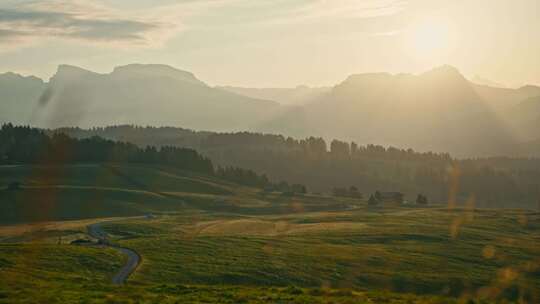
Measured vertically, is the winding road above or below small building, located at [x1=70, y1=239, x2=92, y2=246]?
above

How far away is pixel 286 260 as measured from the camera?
87.9 metres

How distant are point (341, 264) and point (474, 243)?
45173 millimetres

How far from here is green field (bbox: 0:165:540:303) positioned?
46.3 metres

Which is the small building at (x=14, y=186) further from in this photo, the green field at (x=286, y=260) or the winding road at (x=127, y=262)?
the winding road at (x=127, y=262)

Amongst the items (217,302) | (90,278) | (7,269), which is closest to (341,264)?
(90,278)

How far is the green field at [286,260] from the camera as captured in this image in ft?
152

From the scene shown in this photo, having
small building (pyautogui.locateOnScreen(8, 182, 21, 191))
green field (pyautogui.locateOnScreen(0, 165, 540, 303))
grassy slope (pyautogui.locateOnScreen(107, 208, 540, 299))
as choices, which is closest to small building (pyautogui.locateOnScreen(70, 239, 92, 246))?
grassy slope (pyautogui.locateOnScreen(107, 208, 540, 299))

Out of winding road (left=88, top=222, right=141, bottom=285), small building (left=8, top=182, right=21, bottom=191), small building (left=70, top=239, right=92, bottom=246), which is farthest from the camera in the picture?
small building (left=8, top=182, right=21, bottom=191)

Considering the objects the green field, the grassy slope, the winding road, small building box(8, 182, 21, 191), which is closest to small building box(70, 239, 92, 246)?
the winding road

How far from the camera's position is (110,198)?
197 m

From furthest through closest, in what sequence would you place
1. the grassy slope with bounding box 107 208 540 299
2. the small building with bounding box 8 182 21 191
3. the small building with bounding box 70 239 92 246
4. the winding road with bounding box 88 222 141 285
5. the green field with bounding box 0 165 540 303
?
the small building with bounding box 8 182 21 191, the small building with bounding box 70 239 92 246, the grassy slope with bounding box 107 208 540 299, the winding road with bounding box 88 222 141 285, the green field with bounding box 0 165 540 303

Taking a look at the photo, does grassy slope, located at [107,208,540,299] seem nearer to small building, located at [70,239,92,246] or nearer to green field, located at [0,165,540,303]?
green field, located at [0,165,540,303]

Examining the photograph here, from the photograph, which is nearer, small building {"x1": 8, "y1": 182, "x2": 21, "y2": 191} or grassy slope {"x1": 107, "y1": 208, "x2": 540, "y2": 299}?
grassy slope {"x1": 107, "y1": 208, "x2": 540, "y2": 299}

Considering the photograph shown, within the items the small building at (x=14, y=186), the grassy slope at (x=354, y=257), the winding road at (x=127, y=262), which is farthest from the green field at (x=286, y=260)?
the small building at (x=14, y=186)
